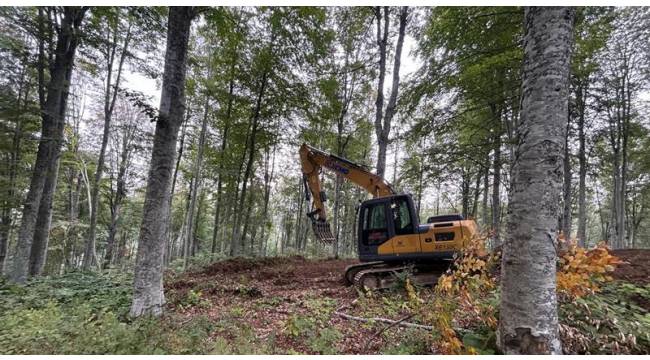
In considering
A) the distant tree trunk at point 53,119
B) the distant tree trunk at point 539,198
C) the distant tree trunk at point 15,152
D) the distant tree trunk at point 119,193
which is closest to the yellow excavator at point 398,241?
the distant tree trunk at point 539,198

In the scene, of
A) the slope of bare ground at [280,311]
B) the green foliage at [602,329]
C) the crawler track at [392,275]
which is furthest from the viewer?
the crawler track at [392,275]

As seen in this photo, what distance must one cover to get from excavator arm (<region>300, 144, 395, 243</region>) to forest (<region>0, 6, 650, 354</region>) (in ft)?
0.55

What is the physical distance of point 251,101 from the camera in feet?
38.0

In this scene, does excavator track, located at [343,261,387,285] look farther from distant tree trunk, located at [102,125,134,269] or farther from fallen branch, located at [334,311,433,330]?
distant tree trunk, located at [102,125,134,269]

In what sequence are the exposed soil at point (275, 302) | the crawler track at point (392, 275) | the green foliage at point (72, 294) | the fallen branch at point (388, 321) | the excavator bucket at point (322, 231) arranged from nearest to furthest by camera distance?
the fallen branch at point (388, 321) < the exposed soil at point (275, 302) < the green foliage at point (72, 294) < the crawler track at point (392, 275) < the excavator bucket at point (322, 231)

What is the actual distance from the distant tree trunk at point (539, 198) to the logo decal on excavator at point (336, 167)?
518 cm

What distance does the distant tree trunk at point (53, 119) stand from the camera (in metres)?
6.14

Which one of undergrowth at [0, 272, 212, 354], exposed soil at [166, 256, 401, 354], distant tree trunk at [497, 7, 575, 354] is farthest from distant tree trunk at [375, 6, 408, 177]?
undergrowth at [0, 272, 212, 354]

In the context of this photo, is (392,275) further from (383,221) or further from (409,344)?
(409,344)

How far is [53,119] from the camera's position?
6.77m

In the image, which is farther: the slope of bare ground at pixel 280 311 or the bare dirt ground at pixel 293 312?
the slope of bare ground at pixel 280 311

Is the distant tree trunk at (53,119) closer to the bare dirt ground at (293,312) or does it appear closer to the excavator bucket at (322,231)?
the bare dirt ground at (293,312)

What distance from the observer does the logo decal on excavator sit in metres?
7.11

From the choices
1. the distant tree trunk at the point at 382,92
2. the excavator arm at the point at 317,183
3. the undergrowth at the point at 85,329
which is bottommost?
the undergrowth at the point at 85,329
